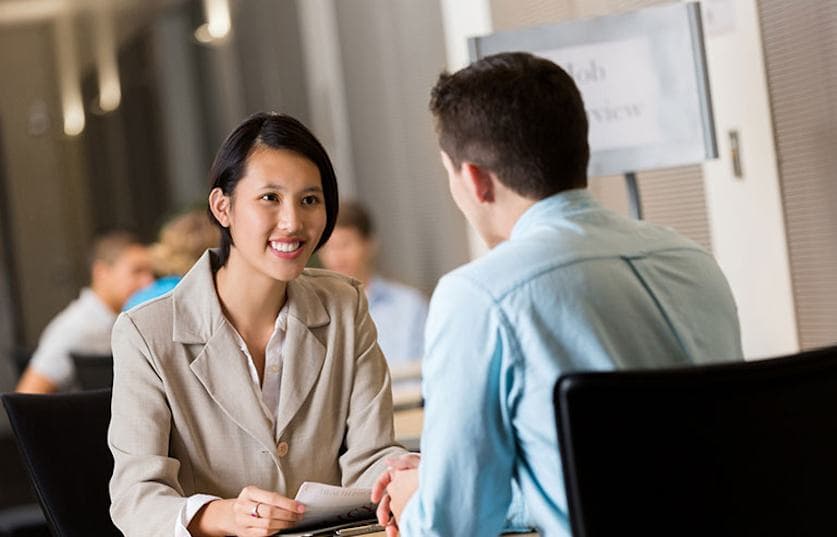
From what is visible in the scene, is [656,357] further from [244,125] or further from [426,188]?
[426,188]

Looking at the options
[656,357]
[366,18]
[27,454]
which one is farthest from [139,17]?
[656,357]

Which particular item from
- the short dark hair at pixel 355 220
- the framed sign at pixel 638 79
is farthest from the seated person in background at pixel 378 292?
the framed sign at pixel 638 79

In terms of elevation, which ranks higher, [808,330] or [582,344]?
[582,344]

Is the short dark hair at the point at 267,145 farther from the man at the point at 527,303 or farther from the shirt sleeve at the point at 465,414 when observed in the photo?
the shirt sleeve at the point at 465,414

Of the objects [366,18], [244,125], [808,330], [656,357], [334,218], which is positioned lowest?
[808,330]

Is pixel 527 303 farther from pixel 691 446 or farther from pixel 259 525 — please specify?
pixel 259 525

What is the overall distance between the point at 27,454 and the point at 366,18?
20.3 ft

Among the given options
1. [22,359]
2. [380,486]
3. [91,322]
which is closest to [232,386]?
[380,486]

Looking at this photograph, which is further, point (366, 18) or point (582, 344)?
point (366, 18)

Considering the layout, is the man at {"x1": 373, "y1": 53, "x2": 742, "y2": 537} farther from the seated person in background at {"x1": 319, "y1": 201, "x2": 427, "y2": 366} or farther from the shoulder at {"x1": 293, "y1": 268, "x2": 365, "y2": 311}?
→ the seated person in background at {"x1": 319, "y1": 201, "x2": 427, "y2": 366}

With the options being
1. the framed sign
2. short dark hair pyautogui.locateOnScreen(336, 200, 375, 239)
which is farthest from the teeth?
short dark hair pyautogui.locateOnScreen(336, 200, 375, 239)

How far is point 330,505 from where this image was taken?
2031 mm

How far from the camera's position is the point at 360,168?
863cm

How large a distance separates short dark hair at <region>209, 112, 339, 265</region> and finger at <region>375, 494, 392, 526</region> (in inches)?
22.5
